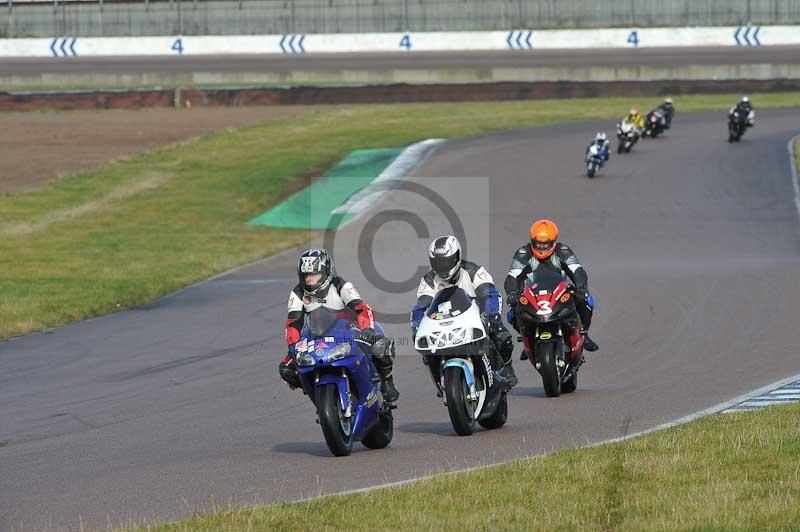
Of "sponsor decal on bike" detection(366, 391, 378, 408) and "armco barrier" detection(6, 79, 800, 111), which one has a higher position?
"armco barrier" detection(6, 79, 800, 111)

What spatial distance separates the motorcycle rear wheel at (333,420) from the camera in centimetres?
985

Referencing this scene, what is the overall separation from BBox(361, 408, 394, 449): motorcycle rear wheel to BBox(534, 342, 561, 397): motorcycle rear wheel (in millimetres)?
2559

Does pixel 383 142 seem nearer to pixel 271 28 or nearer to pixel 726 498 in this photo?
pixel 271 28

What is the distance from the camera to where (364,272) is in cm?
2428

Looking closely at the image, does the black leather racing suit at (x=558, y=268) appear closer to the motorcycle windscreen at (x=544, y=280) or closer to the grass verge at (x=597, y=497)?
the motorcycle windscreen at (x=544, y=280)

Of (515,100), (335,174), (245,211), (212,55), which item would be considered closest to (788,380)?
(245,211)

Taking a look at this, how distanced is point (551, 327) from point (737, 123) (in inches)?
1078

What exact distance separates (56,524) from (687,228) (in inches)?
848

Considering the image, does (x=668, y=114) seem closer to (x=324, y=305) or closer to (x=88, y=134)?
(x=88, y=134)

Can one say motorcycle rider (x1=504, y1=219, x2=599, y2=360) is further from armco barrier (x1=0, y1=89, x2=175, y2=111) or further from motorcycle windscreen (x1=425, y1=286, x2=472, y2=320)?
armco barrier (x1=0, y1=89, x2=175, y2=111)

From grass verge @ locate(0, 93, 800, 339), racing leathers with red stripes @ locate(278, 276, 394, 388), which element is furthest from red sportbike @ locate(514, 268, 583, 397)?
grass verge @ locate(0, 93, 800, 339)

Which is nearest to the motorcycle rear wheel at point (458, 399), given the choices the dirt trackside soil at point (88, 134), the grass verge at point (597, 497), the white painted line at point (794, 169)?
the grass verge at point (597, 497)

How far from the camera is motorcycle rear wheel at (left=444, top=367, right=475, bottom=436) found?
34.6ft

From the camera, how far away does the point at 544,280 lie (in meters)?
13.1
